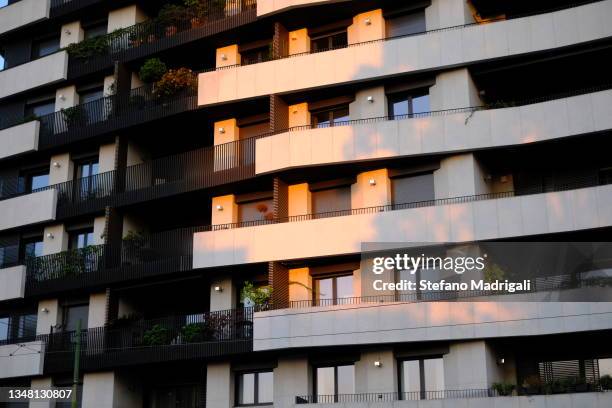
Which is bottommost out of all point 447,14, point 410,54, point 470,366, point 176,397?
point 176,397

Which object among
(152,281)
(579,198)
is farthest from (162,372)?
(579,198)

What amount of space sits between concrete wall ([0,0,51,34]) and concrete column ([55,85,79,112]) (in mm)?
3885

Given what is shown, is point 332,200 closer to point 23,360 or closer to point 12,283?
point 23,360

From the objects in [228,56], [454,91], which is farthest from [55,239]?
[454,91]

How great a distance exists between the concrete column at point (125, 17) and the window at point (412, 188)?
51.4 ft

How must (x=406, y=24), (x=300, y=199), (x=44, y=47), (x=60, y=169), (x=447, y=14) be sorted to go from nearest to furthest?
(x=447, y=14)
(x=300, y=199)
(x=406, y=24)
(x=60, y=169)
(x=44, y=47)

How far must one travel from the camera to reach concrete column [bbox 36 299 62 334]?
41.1 m

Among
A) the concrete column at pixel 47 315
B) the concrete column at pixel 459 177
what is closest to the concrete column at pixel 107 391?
the concrete column at pixel 47 315

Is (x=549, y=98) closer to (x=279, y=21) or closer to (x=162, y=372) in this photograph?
(x=279, y=21)

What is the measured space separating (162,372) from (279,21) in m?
15.0

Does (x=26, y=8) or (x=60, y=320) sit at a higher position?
(x=26, y=8)

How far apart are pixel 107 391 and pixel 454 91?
17.8 metres

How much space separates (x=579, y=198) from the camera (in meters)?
32.2

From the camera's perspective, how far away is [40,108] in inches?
1817
